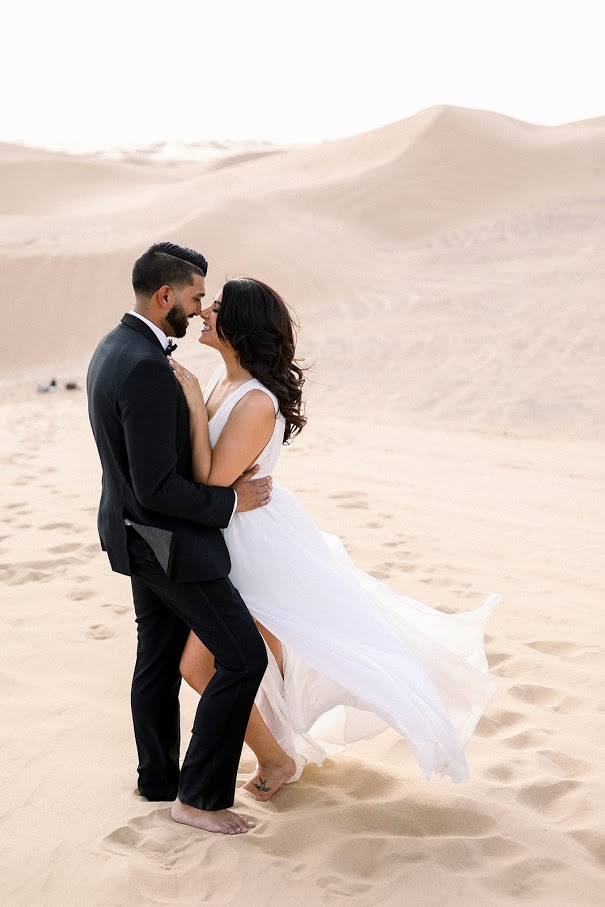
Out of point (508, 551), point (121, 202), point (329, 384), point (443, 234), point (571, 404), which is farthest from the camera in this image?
point (121, 202)

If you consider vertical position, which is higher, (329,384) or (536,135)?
(536,135)

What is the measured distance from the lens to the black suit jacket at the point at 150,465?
3.09m

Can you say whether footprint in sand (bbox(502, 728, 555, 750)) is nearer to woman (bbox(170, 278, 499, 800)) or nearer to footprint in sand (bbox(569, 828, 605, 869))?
woman (bbox(170, 278, 499, 800))

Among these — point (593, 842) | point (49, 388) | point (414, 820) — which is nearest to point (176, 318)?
point (414, 820)

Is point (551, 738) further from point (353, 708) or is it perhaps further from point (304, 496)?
point (304, 496)

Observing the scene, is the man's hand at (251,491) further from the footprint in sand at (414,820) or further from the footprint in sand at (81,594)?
the footprint in sand at (81,594)

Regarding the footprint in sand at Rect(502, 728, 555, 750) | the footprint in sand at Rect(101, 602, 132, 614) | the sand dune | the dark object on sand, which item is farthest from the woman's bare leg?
Answer: the dark object on sand

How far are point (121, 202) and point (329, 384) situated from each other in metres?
18.9

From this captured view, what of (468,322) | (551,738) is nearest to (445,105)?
(468,322)

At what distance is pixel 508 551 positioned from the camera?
6820 millimetres

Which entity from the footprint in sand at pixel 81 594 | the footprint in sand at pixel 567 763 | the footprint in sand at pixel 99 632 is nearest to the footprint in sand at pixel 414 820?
the footprint in sand at pixel 567 763

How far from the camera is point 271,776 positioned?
144 inches

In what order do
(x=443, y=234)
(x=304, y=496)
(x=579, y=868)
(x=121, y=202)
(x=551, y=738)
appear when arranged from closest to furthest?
(x=579, y=868) < (x=551, y=738) < (x=304, y=496) < (x=443, y=234) < (x=121, y=202)

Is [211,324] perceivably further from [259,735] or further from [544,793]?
[544,793]
